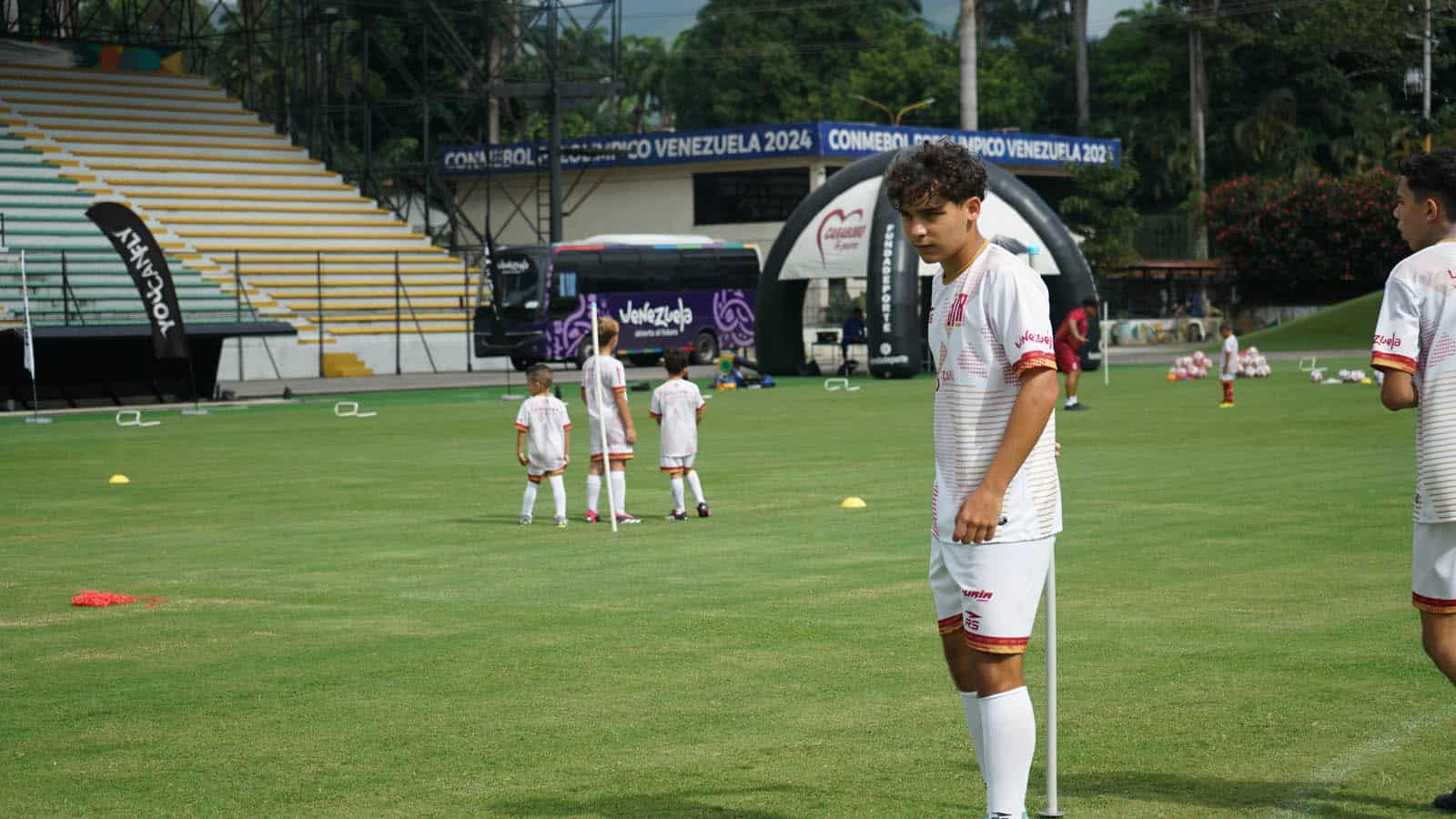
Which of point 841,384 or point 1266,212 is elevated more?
point 1266,212

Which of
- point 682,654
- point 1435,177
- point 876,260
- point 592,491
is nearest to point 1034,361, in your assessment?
point 1435,177

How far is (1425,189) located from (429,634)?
5633mm

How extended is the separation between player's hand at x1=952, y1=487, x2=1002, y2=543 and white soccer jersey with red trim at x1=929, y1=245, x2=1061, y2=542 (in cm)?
7

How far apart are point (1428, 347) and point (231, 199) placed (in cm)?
4666

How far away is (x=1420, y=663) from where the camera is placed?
8.40 meters

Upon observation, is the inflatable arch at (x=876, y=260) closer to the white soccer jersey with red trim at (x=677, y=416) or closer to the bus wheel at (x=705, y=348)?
the bus wheel at (x=705, y=348)

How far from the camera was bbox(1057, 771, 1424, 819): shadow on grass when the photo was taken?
6035 mm

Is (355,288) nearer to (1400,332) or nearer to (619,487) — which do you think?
(619,487)

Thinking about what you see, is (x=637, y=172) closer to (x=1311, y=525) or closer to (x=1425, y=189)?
(x=1311, y=525)

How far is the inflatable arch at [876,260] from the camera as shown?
138 ft

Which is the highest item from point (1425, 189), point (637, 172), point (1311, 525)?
point (637, 172)

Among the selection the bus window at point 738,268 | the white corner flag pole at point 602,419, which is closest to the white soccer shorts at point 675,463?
the white corner flag pole at point 602,419

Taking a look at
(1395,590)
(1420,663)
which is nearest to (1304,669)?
(1420,663)

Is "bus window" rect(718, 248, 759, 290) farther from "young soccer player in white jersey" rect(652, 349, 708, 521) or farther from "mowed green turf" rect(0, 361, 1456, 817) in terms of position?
"young soccer player in white jersey" rect(652, 349, 708, 521)
